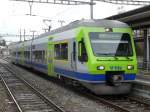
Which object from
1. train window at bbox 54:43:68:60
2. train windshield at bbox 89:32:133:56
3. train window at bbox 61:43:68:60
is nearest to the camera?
train windshield at bbox 89:32:133:56

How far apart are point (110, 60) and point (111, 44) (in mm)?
696

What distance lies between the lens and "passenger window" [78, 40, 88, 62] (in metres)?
13.8

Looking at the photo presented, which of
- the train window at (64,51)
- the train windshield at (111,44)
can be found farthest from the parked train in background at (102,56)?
the train window at (64,51)

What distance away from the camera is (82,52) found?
14.1 m

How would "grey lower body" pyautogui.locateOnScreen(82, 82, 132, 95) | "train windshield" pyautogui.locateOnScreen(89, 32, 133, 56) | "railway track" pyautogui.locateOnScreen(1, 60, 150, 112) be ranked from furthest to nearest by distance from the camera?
"train windshield" pyautogui.locateOnScreen(89, 32, 133, 56), "grey lower body" pyautogui.locateOnScreen(82, 82, 132, 95), "railway track" pyautogui.locateOnScreen(1, 60, 150, 112)

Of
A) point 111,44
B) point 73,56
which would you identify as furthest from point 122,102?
point 73,56

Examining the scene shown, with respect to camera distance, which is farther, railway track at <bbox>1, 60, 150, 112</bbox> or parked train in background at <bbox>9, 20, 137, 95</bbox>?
parked train in background at <bbox>9, 20, 137, 95</bbox>

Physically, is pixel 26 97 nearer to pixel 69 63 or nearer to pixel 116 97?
pixel 69 63

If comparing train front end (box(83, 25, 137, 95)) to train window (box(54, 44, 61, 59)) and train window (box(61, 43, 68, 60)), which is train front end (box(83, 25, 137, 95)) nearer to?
train window (box(61, 43, 68, 60))

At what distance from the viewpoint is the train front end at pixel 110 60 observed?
13523 millimetres

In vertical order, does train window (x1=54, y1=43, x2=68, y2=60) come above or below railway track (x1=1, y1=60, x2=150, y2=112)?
above

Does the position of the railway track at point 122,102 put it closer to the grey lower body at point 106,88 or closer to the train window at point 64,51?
the grey lower body at point 106,88

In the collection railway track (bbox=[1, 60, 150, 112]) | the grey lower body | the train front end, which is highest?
the train front end

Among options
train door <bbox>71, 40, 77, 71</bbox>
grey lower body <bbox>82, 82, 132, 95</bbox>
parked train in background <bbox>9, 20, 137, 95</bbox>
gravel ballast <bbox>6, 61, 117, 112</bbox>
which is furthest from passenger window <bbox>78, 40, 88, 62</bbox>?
gravel ballast <bbox>6, 61, 117, 112</bbox>
